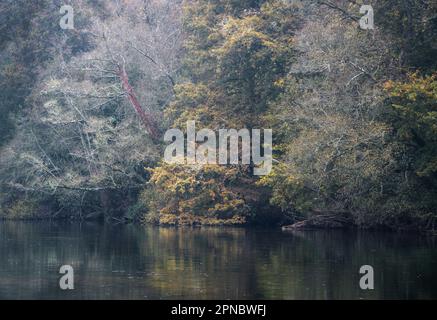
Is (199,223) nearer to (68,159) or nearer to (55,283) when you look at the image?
(68,159)

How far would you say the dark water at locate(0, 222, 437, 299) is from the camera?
16.0 m

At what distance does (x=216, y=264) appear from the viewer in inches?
793

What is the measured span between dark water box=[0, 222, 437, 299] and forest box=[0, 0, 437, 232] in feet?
7.38

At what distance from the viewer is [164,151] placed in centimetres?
3553

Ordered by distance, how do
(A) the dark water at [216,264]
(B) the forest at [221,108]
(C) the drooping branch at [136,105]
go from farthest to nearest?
(C) the drooping branch at [136,105] < (B) the forest at [221,108] < (A) the dark water at [216,264]

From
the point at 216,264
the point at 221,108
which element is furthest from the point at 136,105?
the point at 216,264

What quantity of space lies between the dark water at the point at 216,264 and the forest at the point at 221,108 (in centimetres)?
225

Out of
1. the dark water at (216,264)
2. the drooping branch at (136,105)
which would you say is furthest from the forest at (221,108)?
the dark water at (216,264)

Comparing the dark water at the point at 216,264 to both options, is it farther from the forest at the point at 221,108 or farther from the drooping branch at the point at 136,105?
the drooping branch at the point at 136,105

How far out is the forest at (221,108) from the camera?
2750 centimetres

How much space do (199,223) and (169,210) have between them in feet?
4.46

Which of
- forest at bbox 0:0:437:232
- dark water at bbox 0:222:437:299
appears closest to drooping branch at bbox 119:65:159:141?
→ forest at bbox 0:0:437:232

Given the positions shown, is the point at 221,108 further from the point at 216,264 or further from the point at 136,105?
the point at 216,264
